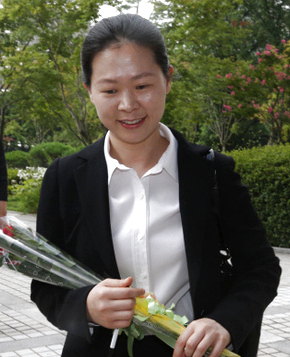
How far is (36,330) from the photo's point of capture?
20.1 ft

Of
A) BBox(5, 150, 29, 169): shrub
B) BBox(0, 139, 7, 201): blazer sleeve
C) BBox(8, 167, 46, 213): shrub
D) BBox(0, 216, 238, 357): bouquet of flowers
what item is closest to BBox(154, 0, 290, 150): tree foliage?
BBox(8, 167, 46, 213): shrub

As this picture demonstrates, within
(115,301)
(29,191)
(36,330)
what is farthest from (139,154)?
(29,191)

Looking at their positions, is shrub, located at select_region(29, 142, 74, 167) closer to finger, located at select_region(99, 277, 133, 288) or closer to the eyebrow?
the eyebrow

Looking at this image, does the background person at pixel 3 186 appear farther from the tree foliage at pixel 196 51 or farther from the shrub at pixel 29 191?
the shrub at pixel 29 191

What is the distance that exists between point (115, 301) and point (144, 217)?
349mm

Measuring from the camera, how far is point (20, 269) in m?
1.63

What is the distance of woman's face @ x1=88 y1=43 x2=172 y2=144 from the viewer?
1.76 m

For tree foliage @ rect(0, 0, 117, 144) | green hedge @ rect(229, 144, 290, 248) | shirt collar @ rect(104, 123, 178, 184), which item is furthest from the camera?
tree foliage @ rect(0, 0, 117, 144)

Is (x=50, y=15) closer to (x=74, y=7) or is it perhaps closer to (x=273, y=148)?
(x=74, y=7)

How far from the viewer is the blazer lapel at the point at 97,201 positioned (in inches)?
68.1

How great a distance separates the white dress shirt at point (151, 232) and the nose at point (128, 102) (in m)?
0.19

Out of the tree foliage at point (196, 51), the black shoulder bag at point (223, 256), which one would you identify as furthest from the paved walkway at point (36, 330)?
the tree foliage at point (196, 51)

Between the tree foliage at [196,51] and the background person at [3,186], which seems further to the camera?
the tree foliage at [196,51]

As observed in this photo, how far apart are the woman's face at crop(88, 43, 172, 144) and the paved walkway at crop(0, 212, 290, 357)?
2942 mm
